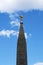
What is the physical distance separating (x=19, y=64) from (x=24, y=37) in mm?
7293

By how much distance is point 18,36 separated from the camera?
6262 cm

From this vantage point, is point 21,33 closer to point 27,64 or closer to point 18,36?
point 18,36

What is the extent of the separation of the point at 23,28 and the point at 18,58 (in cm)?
844

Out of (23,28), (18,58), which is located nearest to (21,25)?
(23,28)

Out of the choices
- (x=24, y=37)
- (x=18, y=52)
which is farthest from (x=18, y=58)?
(x=24, y=37)

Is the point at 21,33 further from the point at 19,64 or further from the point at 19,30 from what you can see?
the point at 19,64

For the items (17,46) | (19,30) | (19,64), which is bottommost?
(19,64)

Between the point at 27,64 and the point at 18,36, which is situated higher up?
the point at 18,36

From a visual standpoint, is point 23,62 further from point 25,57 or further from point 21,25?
point 21,25

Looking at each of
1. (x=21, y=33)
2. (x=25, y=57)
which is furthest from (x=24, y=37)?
(x=25, y=57)

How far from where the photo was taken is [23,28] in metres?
63.9

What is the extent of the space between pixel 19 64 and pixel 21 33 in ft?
27.6

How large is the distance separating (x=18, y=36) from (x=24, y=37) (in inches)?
64.4

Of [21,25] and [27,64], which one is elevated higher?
[21,25]
